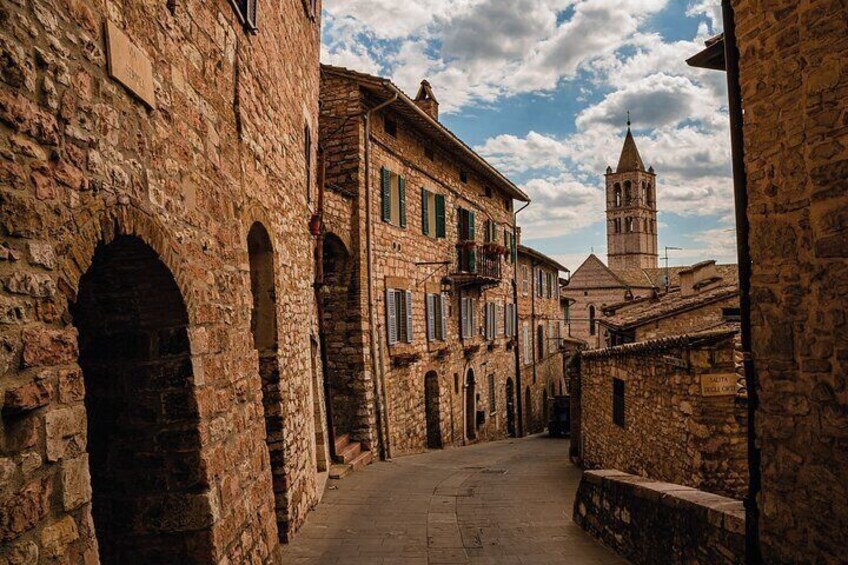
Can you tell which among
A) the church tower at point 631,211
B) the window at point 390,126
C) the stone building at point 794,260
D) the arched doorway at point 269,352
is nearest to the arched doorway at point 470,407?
the window at point 390,126

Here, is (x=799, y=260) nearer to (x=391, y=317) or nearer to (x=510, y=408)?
(x=391, y=317)

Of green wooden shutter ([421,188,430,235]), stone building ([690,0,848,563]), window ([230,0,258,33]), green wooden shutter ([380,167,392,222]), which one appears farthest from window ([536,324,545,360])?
window ([230,0,258,33])

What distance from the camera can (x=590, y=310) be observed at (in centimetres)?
5131

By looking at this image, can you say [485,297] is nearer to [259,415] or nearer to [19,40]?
[259,415]

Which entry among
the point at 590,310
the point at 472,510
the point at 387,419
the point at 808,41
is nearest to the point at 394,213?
the point at 387,419

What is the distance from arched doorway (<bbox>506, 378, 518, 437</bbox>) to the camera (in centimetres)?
2373

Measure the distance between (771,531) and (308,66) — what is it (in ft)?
26.5

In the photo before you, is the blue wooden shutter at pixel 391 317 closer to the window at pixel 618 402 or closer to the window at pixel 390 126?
the window at pixel 390 126

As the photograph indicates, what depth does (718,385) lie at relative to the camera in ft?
24.4

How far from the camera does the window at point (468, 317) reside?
18.4 m

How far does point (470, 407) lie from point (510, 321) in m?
5.53

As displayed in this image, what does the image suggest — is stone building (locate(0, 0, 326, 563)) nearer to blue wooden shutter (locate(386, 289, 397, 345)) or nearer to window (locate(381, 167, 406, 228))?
blue wooden shutter (locate(386, 289, 397, 345))

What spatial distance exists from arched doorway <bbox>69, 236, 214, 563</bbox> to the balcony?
44.6 feet

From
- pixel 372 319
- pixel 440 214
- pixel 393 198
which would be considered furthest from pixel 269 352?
pixel 440 214
